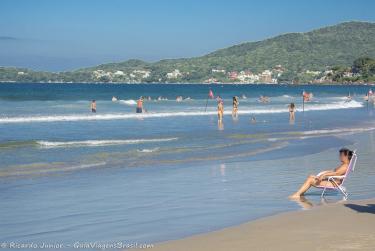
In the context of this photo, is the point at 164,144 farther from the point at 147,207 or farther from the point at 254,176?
the point at 147,207

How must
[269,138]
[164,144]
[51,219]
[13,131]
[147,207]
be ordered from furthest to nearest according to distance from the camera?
[13,131], [269,138], [164,144], [147,207], [51,219]

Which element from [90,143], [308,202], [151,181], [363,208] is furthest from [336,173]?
[90,143]

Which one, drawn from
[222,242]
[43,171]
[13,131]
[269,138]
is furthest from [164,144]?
A: [222,242]

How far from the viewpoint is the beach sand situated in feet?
25.7

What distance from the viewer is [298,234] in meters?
8.47

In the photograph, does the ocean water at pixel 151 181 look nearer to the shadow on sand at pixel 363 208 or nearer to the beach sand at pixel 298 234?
the beach sand at pixel 298 234

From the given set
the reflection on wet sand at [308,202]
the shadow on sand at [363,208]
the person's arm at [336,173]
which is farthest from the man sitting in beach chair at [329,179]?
the shadow on sand at [363,208]

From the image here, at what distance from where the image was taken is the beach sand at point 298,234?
25.7 feet

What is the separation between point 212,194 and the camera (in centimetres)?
1205

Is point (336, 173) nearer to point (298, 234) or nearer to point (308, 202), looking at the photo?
point (308, 202)

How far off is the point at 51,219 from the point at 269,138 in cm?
1723

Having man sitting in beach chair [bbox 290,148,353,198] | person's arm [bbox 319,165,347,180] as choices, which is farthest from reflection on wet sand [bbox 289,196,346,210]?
person's arm [bbox 319,165,347,180]

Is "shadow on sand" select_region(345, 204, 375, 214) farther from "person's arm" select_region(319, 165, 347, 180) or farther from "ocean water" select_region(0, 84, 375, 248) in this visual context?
"person's arm" select_region(319, 165, 347, 180)

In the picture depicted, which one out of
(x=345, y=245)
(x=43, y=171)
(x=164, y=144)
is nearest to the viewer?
(x=345, y=245)
